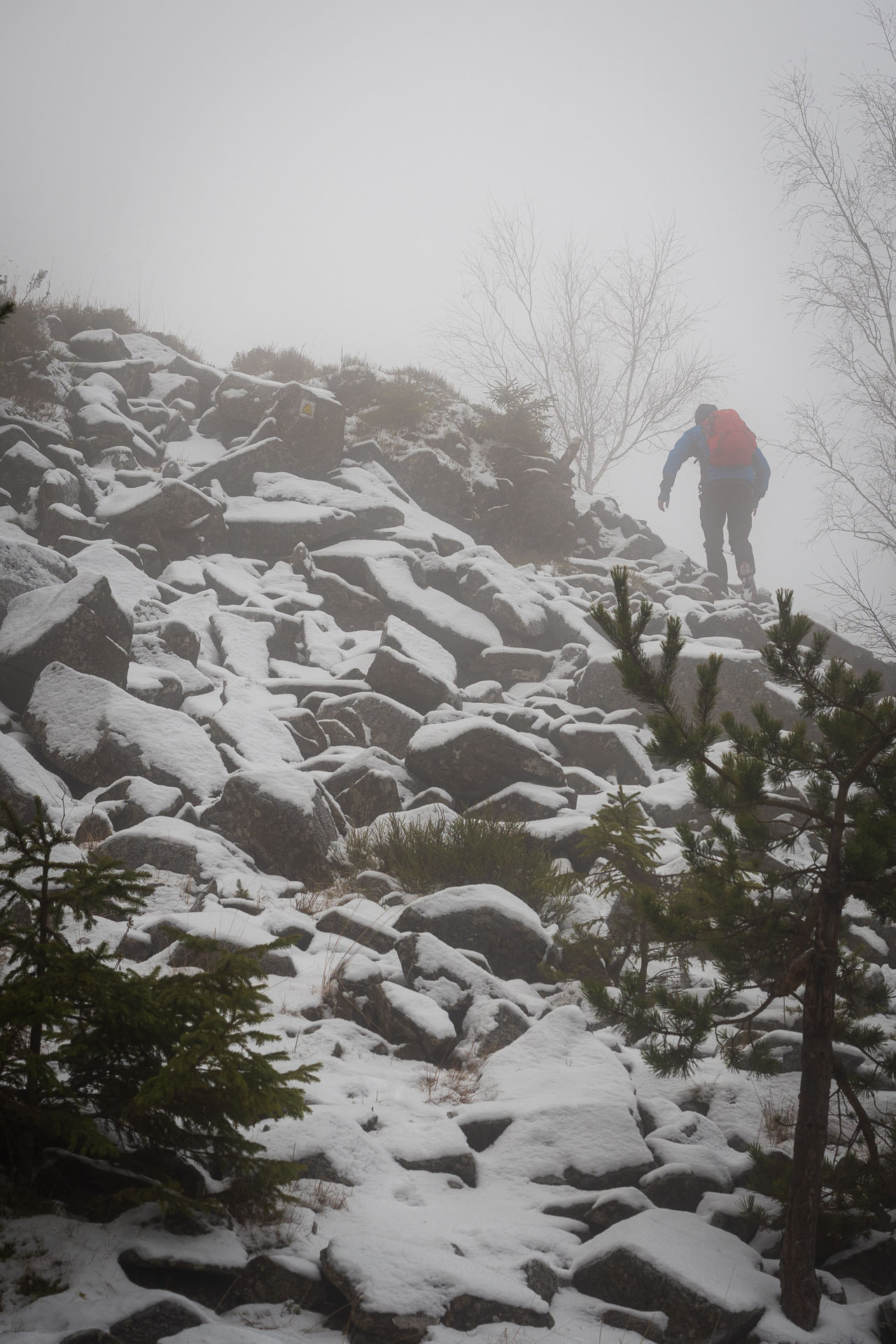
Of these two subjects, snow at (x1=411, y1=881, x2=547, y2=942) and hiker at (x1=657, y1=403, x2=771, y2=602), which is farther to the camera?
hiker at (x1=657, y1=403, x2=771, y2=602)

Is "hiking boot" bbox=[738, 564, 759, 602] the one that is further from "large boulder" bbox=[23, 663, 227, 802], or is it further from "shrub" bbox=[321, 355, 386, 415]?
"large boulder" bbox=[23, 663, 227, 802]

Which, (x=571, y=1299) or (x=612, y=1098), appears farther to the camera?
(x=612, y=1098)

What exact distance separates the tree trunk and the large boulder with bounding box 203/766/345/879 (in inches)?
145

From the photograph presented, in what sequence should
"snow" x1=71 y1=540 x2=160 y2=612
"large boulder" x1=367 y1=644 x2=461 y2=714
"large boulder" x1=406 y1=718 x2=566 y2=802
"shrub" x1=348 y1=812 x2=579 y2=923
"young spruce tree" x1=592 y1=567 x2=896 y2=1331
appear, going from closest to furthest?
"young spruce tree" x1=592 y1=567 x2=896 y2=1331
"shrub" x1=348 y1=812 x2=579 y2=923
"large boulder" x1=406 y1=718 x2=566 y2=802
"large boulder" x1=367 y1=644 x2=461 y2=714
"snow" x1=71 y1=540 x2=160 y2=612

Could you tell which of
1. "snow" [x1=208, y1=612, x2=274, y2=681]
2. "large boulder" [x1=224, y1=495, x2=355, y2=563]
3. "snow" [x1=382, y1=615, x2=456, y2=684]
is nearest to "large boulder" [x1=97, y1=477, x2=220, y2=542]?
"large boulder" [x1=224, y1=495, x2=355, y2=563]

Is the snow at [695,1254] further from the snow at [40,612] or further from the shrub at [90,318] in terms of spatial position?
the shrub at [90,318]

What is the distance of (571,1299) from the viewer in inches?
97.7

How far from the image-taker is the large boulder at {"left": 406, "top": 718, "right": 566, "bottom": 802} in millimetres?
6879

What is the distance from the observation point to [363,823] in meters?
6.39

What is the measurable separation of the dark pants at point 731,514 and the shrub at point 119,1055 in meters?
12.6

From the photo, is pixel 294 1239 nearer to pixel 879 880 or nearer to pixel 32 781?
pixel 879 880

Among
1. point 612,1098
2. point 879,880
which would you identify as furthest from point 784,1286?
point 879,880

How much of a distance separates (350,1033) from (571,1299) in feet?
5.31

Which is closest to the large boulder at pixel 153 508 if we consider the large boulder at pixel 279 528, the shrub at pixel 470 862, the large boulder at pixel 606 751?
the large boulder at pixel 279 528
